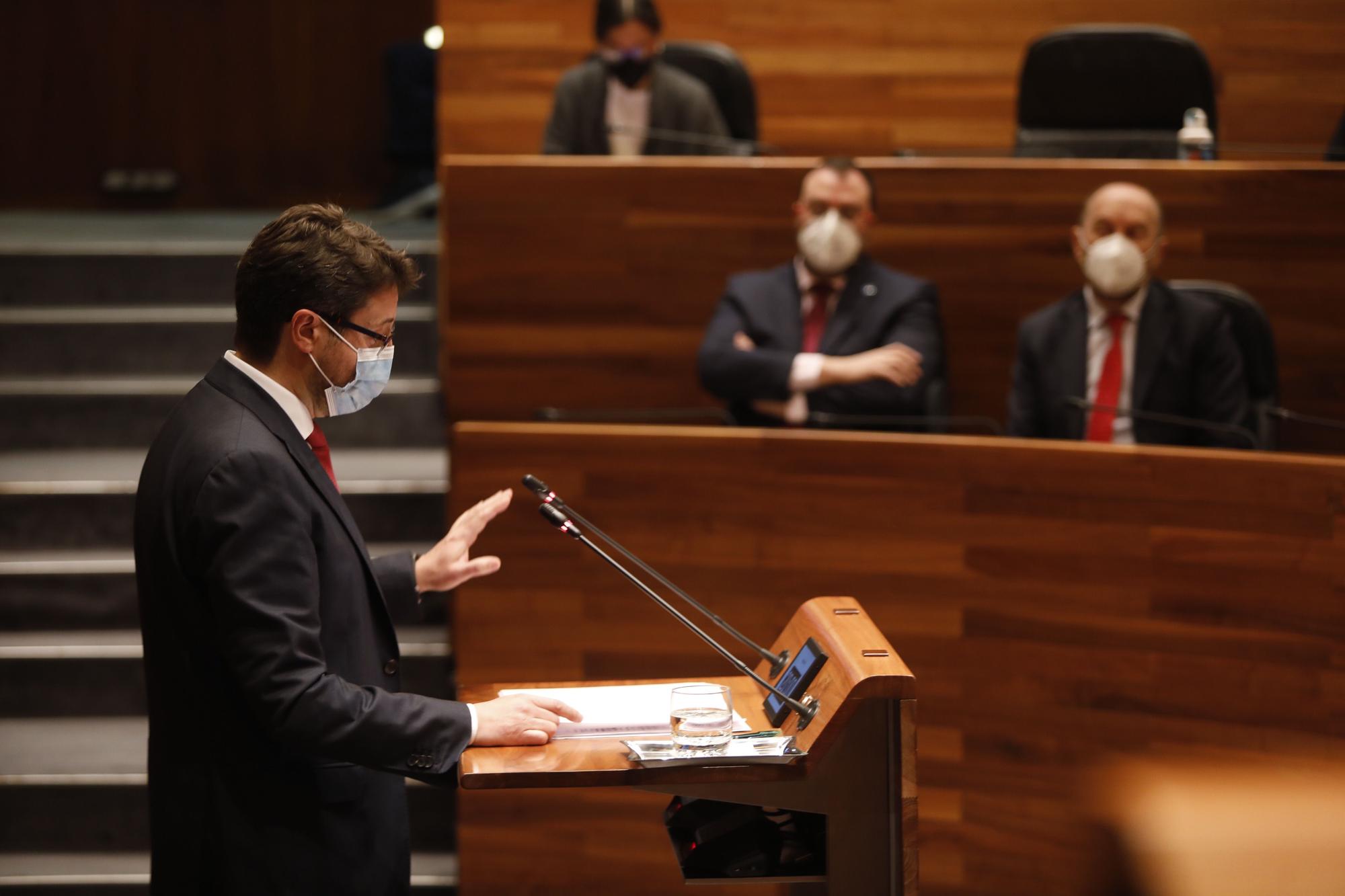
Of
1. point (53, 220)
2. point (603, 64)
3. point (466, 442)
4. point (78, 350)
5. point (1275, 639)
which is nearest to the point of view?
point (1275, 639)

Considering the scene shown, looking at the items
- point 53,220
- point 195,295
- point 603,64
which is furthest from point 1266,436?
point 53,220

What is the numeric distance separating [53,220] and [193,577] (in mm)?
3583

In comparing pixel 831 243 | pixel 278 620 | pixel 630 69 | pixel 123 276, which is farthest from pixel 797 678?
pixel 123 276

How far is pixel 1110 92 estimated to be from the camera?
9.46ft

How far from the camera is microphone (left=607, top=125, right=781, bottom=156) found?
9.40 feet

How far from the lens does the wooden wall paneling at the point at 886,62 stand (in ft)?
11.7

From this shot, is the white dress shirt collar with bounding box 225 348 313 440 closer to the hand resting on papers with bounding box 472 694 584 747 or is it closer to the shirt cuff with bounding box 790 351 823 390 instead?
the hand resting on papers with bounding box 472 694 584 747

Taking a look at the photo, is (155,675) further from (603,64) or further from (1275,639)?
(603,64)

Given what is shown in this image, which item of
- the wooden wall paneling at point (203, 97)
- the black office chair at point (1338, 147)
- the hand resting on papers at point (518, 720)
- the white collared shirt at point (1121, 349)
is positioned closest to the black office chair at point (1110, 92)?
the black office chair at point (1338, 147)

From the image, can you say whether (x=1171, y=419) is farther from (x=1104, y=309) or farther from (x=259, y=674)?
(x=259, y=674)

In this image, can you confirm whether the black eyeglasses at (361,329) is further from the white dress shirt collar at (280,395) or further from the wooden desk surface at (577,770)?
the wooden desk surface at (577,770)

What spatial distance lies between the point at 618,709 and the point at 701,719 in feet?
0.37

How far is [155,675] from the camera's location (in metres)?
1.28

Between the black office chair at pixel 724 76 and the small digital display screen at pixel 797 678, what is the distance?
190 cm
